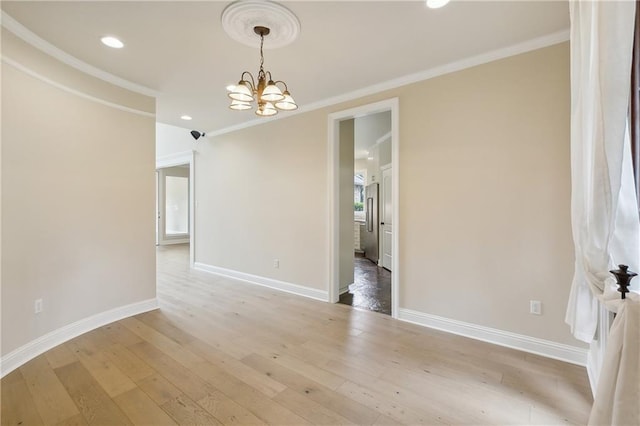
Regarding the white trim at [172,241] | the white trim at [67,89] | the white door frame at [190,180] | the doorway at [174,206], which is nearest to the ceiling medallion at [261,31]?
the white trim at [67,89]

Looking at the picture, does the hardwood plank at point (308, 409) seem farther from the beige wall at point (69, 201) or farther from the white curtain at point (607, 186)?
the beige wall at point (69, 201)

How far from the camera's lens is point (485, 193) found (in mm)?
2783

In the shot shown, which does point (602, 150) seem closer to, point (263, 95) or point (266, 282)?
point (263, 95)

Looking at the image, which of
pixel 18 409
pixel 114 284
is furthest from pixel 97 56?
pixel 18 409

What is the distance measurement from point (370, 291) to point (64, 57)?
14.7 feet

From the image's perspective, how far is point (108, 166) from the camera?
10.5 ft

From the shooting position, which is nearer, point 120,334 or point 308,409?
point 308,409

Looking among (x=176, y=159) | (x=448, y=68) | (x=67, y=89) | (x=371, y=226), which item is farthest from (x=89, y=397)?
(x=371, y=226)

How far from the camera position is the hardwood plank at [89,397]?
5.79 ft

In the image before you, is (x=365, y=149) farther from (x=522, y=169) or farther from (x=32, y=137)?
(x=32, y=137)

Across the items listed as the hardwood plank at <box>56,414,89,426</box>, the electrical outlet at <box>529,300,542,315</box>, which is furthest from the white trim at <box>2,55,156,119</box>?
the electrical outlet at <box>529,300,542,315</box>

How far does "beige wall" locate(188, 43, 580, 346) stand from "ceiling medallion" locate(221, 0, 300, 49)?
1.47m

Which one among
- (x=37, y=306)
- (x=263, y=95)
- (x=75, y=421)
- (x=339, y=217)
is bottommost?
(x=75, y=421)

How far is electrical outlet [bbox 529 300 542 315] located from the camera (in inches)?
99.8
